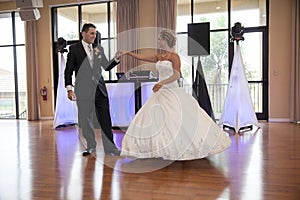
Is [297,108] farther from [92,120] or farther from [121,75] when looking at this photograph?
[92,120]

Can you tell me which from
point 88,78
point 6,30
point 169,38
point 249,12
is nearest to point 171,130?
point 169,38

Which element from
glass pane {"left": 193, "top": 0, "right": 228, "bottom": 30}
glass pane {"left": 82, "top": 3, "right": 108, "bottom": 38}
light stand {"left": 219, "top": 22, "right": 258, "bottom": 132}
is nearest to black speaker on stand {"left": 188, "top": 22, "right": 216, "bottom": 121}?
light stand {"left": 219, "top": 22, "right": 258, "bottom": 132}

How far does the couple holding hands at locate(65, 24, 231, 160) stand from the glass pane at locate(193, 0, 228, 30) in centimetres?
443

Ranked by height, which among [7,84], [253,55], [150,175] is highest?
[253,55]

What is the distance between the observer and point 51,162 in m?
3.55

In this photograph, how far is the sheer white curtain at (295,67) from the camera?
668 centimetres

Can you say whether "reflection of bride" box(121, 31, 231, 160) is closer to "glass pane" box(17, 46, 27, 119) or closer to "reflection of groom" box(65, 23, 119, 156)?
"reflection of groom" box(65, 23, 119, 156)

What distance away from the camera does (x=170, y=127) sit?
3.19 m

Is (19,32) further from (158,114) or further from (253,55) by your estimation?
(158,114)

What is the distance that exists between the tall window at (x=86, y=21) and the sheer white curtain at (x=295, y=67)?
434 cm

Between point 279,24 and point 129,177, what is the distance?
5.63 metres

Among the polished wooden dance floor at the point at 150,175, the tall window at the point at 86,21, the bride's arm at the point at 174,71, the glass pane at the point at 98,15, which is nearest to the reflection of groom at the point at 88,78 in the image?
the polished wooden dance floor at the point at 150,175

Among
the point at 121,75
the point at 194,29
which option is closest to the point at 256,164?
the point at 194,29

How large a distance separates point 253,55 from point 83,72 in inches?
193
